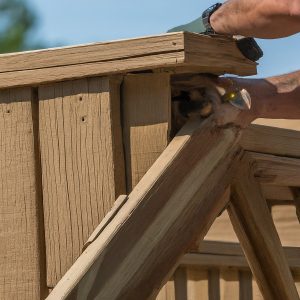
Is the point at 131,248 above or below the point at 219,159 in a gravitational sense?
below

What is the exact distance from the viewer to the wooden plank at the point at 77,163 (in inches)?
136

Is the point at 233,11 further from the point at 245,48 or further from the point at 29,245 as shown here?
the point at 29,245

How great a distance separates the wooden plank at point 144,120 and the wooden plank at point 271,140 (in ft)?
2.08

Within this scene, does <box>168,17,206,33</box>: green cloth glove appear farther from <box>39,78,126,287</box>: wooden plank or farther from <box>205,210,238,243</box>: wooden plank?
<box>205,210,238,243</box>: wooden plank

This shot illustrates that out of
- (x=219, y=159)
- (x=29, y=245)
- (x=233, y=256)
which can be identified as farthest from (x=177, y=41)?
(x=233, y=256)

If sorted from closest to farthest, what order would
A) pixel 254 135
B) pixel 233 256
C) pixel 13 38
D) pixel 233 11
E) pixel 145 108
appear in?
pixel 145 108, pixel 233 11, pixel 254 135, pixel 233 256, pixel 13 38

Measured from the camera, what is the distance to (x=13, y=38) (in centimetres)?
2684

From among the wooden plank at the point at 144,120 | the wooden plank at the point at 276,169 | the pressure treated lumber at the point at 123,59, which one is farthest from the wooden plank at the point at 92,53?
the wooden plank at the point at 276,169

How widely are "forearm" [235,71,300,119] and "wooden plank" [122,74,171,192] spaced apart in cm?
40

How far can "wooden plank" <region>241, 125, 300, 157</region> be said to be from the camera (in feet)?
13.6

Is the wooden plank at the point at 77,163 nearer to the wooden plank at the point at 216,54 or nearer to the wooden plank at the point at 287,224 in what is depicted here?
the wooden plank at the point at 216,54

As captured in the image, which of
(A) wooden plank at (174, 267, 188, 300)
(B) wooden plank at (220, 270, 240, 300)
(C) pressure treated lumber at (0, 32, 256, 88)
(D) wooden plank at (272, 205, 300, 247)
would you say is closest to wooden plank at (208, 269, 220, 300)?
(B) wooden plank at (220, 270, 240, 300)

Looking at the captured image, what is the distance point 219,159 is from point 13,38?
23.6 meters

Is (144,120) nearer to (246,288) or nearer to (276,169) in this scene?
(276,169)
